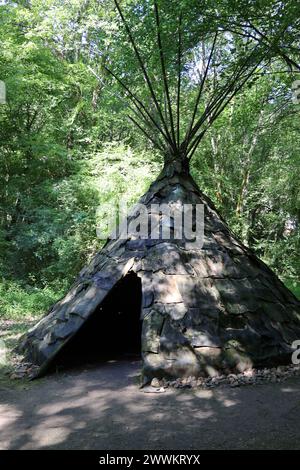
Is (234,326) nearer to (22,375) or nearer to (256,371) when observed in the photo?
(256,371)

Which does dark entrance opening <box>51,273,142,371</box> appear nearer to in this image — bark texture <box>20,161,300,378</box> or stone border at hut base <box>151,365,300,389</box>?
bark texture <box>20,161,300,378</box>

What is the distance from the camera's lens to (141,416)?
421cm

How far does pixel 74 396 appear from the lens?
16.0 feet

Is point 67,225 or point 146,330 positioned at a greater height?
point 67,225

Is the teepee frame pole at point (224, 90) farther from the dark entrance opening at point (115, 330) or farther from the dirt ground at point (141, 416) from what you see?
the dirt ground at point (141, 416)

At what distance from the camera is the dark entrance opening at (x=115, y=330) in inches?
274

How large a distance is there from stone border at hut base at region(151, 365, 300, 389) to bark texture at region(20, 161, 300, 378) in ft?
0.30

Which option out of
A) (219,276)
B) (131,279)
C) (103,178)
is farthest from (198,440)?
(103,178)

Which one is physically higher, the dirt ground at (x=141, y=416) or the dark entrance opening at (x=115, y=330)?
the dark entrance opening at (x=115, y=330)

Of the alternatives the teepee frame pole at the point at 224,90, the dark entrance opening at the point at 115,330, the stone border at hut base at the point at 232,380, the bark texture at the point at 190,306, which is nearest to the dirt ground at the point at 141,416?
the stone border at hut base at the point at 232,380

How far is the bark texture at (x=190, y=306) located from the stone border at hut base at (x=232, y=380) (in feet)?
0.30

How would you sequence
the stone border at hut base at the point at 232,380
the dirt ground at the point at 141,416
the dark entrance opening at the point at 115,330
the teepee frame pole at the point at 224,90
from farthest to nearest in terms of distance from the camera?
the teepee frame pole at the point at 224,90 < the dark entrance opening at the point at 115,330 < the stone border at hut base at the point at 232,380 < the dirt ground at the point at 141,416

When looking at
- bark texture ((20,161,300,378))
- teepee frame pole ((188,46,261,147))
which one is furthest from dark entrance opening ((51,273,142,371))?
teepee frame pole ((188,46,261,147))
